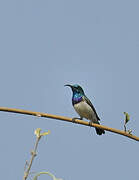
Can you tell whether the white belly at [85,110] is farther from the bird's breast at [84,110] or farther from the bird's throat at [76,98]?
the bird's throat at [76,98]

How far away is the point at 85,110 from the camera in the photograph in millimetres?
10188

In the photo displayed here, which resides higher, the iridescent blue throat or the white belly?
the iridescent blue throat

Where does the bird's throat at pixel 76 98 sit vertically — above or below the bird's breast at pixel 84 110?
above

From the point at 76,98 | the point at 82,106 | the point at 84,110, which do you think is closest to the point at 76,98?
the point at 76,98

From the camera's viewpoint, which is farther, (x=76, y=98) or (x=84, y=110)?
(x=76, y=98)

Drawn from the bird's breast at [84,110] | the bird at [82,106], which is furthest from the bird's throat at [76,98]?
the bird's breast at [84,110]

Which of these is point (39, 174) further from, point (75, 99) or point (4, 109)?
point (75, 99)

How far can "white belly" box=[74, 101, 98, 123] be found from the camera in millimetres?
10180

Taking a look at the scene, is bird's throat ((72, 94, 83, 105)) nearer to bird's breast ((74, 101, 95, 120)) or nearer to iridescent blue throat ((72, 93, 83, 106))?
iridescent blue throat ((72, 93, 83, 106))

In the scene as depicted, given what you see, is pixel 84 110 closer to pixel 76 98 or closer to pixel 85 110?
pixel 85 110

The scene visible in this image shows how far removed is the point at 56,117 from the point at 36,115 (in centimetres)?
16

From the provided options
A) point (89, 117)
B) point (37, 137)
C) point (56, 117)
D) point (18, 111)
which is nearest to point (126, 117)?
point (56, 117)

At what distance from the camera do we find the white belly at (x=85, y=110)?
33.4 ft

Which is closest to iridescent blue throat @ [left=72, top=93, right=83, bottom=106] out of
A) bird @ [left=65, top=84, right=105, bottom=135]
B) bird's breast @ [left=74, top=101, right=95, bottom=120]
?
bird @ [left=65, top=84, right=105, bottom=135]
